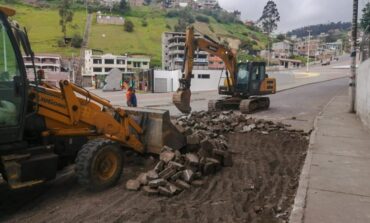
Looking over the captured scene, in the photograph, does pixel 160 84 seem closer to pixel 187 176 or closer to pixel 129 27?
pixel 187 176

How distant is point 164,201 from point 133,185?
0.79 metres

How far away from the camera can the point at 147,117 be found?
9.24 metres

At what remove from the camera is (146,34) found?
490ft

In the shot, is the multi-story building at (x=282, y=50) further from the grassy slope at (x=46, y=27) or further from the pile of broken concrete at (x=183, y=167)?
the pile of broken concrete at (x=183, y=167)

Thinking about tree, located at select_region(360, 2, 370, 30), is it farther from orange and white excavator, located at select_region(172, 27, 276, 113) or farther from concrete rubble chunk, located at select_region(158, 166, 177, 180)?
concrete rubble chunk, located at select_region(158, 166, 177, 180)

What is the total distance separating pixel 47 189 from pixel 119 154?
1415 mm

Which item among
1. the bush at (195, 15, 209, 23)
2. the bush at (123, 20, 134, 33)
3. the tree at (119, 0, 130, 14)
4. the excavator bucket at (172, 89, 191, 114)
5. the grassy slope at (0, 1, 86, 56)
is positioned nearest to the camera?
the excavator bucket at (172, 89, 191, 114)

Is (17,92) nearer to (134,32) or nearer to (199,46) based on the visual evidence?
(199,46)

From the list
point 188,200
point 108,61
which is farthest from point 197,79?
point 108,61

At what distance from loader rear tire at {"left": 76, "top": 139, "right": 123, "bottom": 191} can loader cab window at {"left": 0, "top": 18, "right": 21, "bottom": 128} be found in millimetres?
1305

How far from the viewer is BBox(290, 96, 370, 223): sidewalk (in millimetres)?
6160

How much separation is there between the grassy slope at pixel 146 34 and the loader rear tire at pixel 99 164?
111 meters

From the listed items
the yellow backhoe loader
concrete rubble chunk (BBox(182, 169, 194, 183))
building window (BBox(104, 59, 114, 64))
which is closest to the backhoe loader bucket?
the yellow backhoe loader

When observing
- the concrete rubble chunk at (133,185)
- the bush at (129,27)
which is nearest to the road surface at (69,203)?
the concrete rubble chunk at (133,185)
